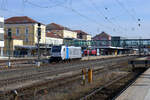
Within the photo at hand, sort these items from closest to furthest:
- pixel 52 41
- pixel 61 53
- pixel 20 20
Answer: pixel 61 53 → pixel 20 20 → pixel 52 41

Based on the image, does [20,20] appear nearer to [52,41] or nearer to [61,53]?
[52,41]

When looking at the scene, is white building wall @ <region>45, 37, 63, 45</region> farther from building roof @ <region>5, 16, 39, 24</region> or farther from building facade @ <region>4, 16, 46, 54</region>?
building roof @ <region>5, 16, 39, 24</region>

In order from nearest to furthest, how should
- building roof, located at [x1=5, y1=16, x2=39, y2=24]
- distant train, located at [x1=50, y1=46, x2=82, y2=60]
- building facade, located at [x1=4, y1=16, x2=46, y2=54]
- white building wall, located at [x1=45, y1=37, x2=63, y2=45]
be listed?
1. distant train, located at [x1=50, y1=46, x2=82, y2=60]
2. building facade, located at [x1=4, y1=16, x2=46, y2=54]
3. building roof, located at [x1=5, y1=16, x2=39, y2=24]
4. white building wall, located at [x1=45, y1=37, x2=63, y2=45]

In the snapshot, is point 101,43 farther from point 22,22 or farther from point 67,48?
point 67,48

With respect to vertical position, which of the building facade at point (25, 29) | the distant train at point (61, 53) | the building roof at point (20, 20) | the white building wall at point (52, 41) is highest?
the building roof at point (20, 20)

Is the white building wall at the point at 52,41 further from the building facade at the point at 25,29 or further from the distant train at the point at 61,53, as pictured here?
the distant train at the point at 61,53

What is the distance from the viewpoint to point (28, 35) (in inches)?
3777

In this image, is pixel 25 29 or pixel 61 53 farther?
pixel 25 29

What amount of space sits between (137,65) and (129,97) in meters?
19.1

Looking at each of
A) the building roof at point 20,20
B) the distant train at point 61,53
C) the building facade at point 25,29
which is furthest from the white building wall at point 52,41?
the distant train at point 61,53

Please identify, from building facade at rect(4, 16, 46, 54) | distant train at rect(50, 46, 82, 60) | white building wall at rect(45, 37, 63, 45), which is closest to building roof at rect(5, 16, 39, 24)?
building facade at rect(4, 16, 46, 54)

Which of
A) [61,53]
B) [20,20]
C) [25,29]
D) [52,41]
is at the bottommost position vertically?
[61,53]

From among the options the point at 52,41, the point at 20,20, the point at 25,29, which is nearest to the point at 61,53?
the point at 25,29

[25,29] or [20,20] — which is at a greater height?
[20,20]
